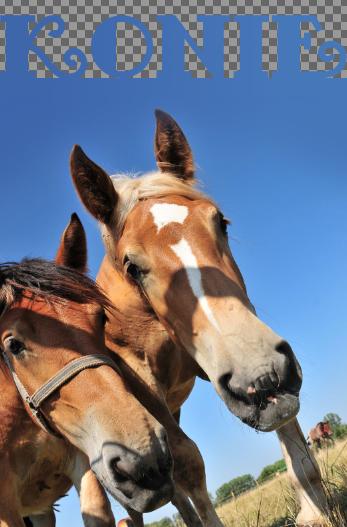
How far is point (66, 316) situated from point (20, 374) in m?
0.56

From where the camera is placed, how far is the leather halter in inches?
137

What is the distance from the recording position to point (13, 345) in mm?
3846

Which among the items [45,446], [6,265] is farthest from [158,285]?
[45,446]

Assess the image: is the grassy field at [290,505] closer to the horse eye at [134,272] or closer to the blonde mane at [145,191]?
the horse eye at [134,272]

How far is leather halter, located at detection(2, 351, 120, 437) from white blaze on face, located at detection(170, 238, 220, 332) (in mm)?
779

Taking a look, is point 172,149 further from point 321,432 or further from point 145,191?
point 321,432

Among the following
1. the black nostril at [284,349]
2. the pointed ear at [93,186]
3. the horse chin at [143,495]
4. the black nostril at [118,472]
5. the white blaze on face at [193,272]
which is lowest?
the horse chin at [143,495]

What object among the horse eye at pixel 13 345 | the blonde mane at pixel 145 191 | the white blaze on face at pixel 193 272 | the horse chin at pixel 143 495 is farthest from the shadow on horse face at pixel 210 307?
the horse eye at pixel 13 345

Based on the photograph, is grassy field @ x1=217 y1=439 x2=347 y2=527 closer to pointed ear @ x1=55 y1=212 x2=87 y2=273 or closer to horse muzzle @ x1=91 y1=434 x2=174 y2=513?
horse muzzle @ x1=91 y1=434 x2=174 y2=513

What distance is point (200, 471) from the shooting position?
3975 mm

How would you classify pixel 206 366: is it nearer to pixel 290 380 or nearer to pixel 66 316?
pixel 290 380

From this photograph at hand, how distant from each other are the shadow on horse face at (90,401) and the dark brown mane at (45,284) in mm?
50

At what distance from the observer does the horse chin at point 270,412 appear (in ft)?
9.60

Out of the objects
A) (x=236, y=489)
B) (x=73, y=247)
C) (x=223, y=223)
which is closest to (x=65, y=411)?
(x=73, y=247)
